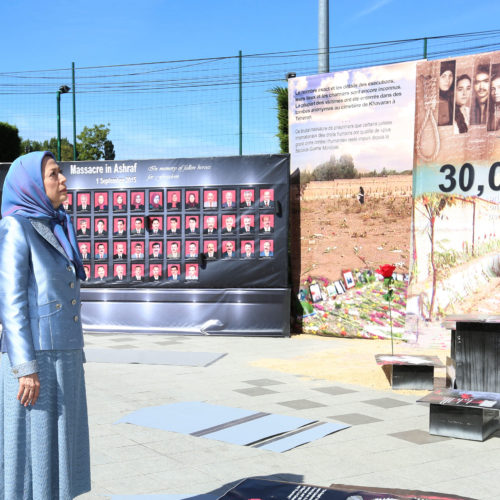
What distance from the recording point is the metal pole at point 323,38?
14250 millimetres

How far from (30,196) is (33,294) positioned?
0.53 metres

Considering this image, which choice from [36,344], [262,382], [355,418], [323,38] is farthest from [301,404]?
[323,38]

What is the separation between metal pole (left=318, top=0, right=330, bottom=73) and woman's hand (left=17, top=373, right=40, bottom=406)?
11.8 meters

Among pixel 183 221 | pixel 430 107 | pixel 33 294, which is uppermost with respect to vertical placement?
pixel 430 107

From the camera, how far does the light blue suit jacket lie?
3.47 metres

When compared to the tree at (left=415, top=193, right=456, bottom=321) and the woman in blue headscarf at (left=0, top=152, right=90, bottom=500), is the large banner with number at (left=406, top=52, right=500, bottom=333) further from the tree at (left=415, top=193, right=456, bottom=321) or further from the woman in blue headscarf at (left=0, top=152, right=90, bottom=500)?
the woman in blue headscarf at (left=0, top=152, right=90, bottom=500)

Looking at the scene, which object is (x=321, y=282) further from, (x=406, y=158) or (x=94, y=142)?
(x=94, y=142)

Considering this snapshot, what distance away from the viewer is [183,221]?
14070mm

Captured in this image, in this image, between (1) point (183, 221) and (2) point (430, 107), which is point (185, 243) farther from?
(2) point (430, 107)

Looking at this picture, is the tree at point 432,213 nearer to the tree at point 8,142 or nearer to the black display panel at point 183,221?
the black display panel at point 183,221

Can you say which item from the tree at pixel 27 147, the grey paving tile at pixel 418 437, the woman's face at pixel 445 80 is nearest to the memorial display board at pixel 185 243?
the woman's face at pixel 445 80

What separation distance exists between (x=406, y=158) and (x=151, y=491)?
30.7ft

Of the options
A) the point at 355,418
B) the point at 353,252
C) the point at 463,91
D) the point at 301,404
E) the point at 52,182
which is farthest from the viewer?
the point at 353,252

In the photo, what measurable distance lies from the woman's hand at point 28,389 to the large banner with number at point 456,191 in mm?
9538
